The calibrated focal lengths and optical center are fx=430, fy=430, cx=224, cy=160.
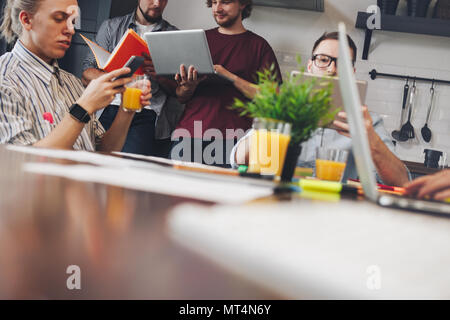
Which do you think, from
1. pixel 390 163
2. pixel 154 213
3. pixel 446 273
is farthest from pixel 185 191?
pixel 390 163

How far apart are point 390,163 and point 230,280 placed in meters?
1.47

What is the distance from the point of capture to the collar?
5.22ft

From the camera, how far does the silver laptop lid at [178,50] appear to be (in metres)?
2.07

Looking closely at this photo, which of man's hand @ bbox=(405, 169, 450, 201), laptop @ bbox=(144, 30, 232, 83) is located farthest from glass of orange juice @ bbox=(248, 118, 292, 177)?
laptop @ bbox=(144, 30, 232, 83)

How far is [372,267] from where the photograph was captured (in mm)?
391

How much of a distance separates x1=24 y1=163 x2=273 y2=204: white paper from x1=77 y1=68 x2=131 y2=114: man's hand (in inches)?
23.8

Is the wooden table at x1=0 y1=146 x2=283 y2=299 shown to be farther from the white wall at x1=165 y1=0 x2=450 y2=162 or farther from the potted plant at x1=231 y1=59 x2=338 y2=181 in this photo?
the white wall at x1=165 y1=0 x2=450 y2=162

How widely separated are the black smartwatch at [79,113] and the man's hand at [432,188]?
1029mm

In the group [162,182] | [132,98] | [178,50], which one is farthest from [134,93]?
[162,182]

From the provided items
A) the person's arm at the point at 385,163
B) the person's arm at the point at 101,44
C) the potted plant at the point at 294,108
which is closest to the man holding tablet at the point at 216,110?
the person's arm at the point at 101,44

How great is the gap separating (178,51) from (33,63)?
75cm

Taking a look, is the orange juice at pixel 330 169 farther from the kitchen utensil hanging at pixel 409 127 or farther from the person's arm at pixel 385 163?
the kitchen utensil hanging at pixel 409 127

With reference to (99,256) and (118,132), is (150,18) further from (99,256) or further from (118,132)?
(99,256)

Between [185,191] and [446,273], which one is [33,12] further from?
[446,273]
